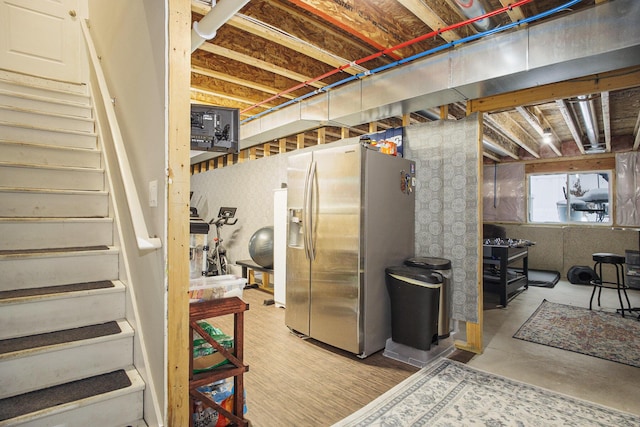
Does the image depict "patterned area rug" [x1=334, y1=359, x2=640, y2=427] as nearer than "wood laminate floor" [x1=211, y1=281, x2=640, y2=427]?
Yes

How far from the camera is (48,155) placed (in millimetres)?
2643

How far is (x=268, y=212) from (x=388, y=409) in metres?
3.92

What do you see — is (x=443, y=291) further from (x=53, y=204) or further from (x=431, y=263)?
(x=53, y=204)

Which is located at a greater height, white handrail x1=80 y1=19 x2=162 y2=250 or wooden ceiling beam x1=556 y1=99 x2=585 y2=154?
wooden ceiling beam x1=556 y1=99 x2=585 y2=154

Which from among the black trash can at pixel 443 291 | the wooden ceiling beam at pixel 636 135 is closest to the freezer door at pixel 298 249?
the black trash can at pixel 443 291

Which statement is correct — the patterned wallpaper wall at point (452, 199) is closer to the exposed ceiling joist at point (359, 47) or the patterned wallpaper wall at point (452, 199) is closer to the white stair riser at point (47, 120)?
the exposed ceiling joist at point (359, 47)

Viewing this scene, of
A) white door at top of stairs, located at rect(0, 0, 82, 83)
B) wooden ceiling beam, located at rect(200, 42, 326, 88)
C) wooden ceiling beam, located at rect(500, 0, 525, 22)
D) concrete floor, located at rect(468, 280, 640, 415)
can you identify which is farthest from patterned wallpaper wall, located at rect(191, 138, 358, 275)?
concrete floor, located at rect(468, 280, 640, 415)

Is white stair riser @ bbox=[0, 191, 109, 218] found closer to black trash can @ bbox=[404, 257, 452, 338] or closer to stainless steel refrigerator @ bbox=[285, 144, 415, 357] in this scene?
stainless steel refrigerator @ bbox=[285, 144, 415, 357]

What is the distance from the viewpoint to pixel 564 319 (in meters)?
4.17

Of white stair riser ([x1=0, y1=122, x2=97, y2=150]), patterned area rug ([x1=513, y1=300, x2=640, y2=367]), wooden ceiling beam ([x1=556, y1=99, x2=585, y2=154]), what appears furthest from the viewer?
wooden ceiling beam ([x1=556, y1=99, x2=585, y2=154])

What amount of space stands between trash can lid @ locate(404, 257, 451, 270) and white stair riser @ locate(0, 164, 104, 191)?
2.82 m

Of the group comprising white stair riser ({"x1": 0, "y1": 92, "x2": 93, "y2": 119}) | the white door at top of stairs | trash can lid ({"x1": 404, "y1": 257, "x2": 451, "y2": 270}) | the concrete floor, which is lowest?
the concrete floor

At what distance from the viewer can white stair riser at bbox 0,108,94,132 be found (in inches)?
110

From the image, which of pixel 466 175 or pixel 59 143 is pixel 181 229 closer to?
pixel 59 143
